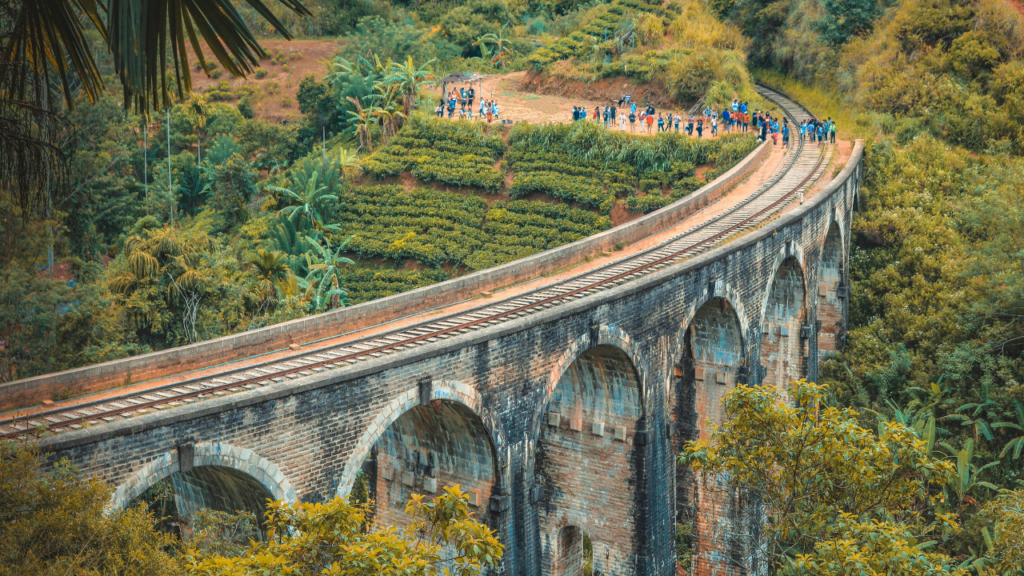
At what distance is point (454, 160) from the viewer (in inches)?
2025

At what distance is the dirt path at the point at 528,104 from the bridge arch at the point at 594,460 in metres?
28.5

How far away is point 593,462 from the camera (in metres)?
23.9

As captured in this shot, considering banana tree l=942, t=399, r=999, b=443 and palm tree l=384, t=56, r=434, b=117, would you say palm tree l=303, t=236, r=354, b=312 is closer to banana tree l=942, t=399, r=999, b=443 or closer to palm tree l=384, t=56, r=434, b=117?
palm tree l=384, t=56, r=434, b=117

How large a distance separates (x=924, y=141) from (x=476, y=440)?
3171 cm

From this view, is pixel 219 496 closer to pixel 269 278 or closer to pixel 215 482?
pixel 215 482

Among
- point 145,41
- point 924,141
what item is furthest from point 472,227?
point 145,41

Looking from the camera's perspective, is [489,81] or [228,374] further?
[489,81]

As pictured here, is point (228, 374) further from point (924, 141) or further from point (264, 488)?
point (924, 141)

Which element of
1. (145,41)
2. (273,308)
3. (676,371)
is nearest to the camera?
(145,41)

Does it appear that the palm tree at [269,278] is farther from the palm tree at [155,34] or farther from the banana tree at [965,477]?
the palm tree at [155,34]

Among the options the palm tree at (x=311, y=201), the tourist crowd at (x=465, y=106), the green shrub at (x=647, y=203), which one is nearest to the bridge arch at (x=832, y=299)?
the green shrub at (x=647, y=203)

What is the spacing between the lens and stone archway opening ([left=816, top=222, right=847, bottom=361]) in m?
37.1

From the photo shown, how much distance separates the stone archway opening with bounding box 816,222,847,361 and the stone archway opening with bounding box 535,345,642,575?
647 inches

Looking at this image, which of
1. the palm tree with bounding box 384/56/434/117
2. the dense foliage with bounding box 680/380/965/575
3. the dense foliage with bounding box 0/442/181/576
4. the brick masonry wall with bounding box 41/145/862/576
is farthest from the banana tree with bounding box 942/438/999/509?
the palm tree with bounding box 384/56/434/117
